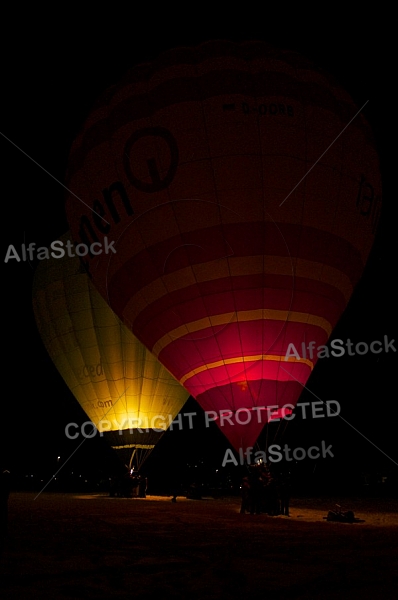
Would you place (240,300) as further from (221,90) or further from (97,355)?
(97,355)

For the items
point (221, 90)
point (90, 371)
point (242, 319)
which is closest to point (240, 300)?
point (242, 319)

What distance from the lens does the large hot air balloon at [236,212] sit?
1009cm

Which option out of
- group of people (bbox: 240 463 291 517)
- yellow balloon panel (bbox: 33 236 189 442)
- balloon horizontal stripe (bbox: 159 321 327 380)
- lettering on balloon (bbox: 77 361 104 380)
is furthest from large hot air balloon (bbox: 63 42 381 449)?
lettering on balloon (bbox: 77 361 104 380)

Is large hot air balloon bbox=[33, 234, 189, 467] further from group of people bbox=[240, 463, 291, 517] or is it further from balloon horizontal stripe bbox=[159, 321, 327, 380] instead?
balloon horizontal stripe bbox=[159, 321, 327, 380]

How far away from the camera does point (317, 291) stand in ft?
34.4

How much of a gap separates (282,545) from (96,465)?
42.5 meters

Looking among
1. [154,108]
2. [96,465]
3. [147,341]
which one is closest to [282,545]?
[147,341]

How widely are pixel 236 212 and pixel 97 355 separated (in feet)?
31.3

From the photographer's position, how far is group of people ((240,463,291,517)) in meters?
10.7

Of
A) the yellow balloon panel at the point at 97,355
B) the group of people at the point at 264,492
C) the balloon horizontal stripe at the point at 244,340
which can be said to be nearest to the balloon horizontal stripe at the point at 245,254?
the balloon horizontal stripe at the point at 244,340

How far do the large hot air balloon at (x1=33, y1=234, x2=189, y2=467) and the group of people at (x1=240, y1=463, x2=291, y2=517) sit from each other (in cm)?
765

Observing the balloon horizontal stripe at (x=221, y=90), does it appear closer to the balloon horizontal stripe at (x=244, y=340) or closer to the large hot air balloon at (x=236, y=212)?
the large hot air balloon at (x=236, y=212)

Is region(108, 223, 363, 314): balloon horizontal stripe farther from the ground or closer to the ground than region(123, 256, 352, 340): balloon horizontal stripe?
farther from the ground

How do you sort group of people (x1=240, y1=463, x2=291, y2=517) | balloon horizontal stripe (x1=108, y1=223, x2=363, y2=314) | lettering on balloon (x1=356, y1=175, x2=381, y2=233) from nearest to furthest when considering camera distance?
balloon horizontal stripe (x1=108, y1=223, x2=363, y2=314), group of people (x1=240, y1=463, x2=291, y2=517), lettering on balloon (x1=356, y1=175, x2=381, y2=233)
